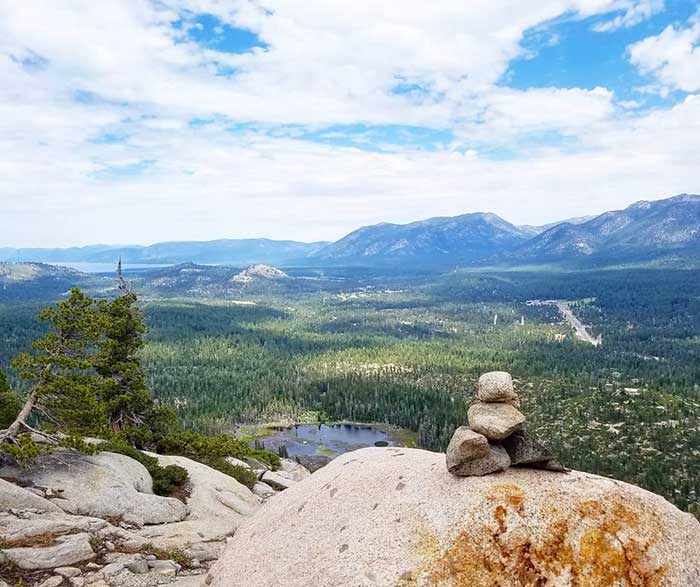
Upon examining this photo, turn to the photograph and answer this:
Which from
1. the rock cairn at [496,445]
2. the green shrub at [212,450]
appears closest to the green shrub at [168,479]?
the green shrub at [212,450]

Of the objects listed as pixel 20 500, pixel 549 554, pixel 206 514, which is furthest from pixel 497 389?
pixel 20 500

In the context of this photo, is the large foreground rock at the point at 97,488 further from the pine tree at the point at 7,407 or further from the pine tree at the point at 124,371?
the pine tree at the point at 124,371

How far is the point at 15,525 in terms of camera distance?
87.7 ft

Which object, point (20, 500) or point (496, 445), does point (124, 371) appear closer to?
point (20, 500)

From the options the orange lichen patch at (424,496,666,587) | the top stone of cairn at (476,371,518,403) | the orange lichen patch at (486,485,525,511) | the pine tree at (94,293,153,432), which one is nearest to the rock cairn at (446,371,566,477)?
the top stone of cairn at (476,371,518,403)

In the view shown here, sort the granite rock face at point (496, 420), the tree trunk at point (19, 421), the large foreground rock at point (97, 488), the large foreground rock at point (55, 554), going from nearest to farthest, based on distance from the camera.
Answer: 1. the granite rock face at point (496, 420)
2. the large foreground rock at point (55, 554)
3. the large foreground rock at point (97, 488)
4. the tree trunk at point (19, 421)

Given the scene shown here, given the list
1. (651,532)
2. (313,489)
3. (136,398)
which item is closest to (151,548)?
(313,489)

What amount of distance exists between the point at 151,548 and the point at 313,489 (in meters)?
10.3

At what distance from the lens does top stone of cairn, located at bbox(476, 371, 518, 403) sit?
20.4m

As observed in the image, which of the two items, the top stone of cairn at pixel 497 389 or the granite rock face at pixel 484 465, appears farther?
the top stone of cairn at pixel 497 389

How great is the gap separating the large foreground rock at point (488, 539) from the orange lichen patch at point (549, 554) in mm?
31

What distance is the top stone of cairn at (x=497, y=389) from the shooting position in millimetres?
20422

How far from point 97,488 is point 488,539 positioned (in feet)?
86.6

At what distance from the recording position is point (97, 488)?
112 feet
